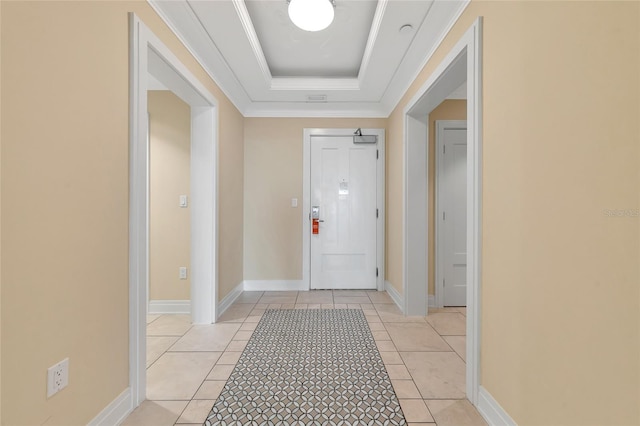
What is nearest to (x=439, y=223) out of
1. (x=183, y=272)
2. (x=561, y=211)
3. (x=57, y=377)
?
(x=561, y=211)

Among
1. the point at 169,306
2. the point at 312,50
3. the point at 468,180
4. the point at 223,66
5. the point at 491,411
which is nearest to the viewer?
the point at 491,411

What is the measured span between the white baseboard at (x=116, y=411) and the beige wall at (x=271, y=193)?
2.51m

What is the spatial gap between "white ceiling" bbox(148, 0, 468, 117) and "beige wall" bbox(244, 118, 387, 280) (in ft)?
0.88

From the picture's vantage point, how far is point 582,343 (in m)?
1.03

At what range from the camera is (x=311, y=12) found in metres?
2.08

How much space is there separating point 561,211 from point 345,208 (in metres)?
3.09

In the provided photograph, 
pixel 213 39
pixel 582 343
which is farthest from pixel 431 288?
pixel 213 39

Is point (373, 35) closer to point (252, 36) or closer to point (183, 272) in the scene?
point (252, 36)

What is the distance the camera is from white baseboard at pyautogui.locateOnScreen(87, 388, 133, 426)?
146 centimetres

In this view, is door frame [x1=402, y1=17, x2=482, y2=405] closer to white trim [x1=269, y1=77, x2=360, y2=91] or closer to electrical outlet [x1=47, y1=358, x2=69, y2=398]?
white trim [x1=269, y1=77, x2=360, y2=91]

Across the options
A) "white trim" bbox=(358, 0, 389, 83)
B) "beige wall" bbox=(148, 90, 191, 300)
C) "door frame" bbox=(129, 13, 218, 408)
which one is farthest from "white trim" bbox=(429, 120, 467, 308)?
"beige wall" bbox=(148, 90, 191, 300)

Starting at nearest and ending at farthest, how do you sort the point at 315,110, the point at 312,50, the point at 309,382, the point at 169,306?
the point at 309,382 < the point at 312,50 < the point at 169,306 < the point at 315,110

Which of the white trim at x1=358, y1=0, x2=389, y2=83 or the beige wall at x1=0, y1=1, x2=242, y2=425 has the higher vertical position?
the white trim at x1=358, y1=0, x2=389, y2=83

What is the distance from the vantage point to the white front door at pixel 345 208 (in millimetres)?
4152
